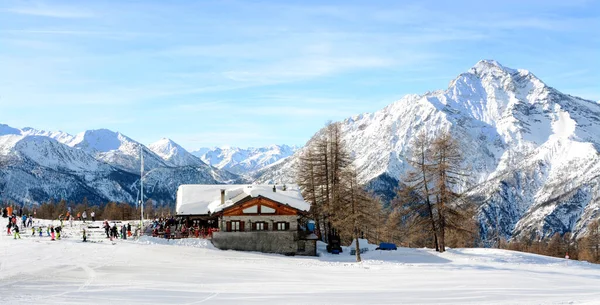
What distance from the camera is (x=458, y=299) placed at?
34188mm

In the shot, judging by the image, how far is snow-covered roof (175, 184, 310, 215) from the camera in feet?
227

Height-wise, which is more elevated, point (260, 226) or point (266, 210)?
point (266, 210)

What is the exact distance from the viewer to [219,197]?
267ft

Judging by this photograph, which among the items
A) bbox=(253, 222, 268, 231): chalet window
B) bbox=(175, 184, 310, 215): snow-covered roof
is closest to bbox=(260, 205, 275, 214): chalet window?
bbox=(175, 184, 310, 215): snow-covered roof

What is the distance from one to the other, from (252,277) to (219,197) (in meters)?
39.8

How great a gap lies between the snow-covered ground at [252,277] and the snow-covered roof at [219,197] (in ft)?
26.9

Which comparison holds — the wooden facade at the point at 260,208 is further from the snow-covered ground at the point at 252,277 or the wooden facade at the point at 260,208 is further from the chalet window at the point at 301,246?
the snow-covered ground at the point at 252,277

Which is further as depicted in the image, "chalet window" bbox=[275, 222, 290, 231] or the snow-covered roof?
the snow-covered roof

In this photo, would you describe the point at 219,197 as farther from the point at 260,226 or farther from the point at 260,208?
the point at 260,226

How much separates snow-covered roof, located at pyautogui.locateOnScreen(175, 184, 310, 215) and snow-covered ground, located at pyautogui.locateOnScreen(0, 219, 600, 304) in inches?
323

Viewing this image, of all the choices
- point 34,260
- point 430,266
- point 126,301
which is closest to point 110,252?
point 34,260

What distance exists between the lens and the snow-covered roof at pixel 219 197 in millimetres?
69250

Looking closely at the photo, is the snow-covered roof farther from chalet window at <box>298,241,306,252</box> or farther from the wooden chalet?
chalet window at <box>298,241,306,252</box>

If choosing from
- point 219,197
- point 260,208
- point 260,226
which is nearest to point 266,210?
point 260,208
